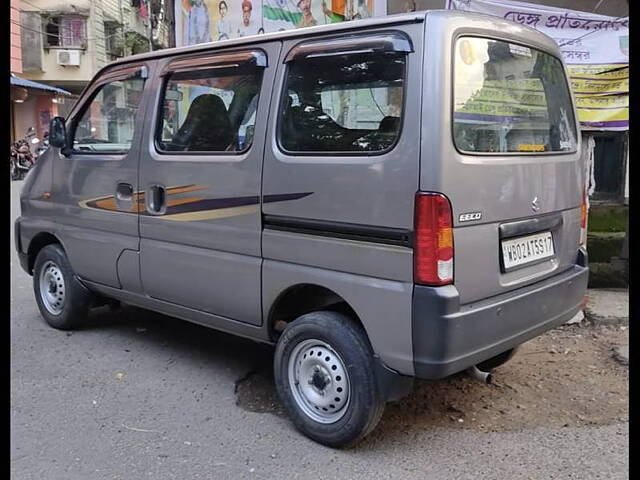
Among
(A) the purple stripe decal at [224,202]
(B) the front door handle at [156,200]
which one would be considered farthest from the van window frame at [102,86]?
(A) the purple stripe decal at [224,202]

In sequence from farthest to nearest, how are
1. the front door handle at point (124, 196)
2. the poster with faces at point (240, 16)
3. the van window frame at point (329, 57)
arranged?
the poster with faces at point (240, 16)
the front door handle at point (124, 196)
the van window frame at point (329, 57)

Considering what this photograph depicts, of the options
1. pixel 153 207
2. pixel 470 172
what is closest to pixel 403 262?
pixel 470 172

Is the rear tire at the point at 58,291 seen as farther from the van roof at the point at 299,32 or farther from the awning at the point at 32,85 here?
the van roof at the point at 299,32

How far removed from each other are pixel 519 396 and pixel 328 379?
1.36 m

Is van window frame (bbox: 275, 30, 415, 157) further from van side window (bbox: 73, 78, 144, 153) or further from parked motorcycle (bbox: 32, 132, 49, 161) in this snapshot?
parked motorcycle (bbox: 32, 132, 49, 161)

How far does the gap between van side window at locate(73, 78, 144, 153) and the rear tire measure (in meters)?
0.89

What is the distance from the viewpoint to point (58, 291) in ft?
16.1

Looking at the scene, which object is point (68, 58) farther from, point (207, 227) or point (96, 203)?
point (207, 227)

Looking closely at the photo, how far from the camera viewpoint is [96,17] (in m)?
4.04

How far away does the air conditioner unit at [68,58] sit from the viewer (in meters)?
4.21

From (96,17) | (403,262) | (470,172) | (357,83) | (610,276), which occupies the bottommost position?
(610,276)

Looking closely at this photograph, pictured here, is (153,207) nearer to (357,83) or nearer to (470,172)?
(357,83)

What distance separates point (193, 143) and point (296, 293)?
1.15 m

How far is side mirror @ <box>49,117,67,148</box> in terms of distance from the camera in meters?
4.59
